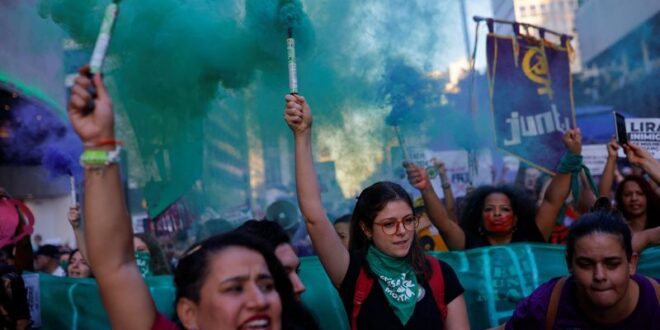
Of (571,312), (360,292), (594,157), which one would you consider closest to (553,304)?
(571,312)

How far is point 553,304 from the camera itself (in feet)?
7.76

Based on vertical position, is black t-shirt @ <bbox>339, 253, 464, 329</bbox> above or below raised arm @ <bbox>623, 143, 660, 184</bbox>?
below

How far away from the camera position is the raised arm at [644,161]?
10.2ft

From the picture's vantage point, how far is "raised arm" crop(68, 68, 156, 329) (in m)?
1.67

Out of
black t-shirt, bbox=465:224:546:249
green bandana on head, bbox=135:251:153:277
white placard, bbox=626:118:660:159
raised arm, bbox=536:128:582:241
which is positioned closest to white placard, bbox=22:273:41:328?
green bandana on head, bbox=135:251:153:277

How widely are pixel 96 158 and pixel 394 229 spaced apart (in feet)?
4.31

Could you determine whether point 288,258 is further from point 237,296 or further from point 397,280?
point 237,296

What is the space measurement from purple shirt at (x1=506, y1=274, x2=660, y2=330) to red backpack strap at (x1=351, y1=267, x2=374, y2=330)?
57 centimetres

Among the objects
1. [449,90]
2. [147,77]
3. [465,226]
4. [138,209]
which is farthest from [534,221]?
[138,209]

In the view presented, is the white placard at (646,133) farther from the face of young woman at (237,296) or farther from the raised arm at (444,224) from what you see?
the face of young woman at (237,296)

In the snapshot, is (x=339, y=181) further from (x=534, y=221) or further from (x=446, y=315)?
(x=446, y=315)

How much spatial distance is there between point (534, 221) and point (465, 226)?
0.45 metres

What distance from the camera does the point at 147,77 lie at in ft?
13.7

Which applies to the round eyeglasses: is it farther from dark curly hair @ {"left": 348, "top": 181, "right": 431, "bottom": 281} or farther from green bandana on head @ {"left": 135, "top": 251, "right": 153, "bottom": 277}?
green bandana on head @ {"left": 135, "top": 251, "right": 153, "bottom": 277}
